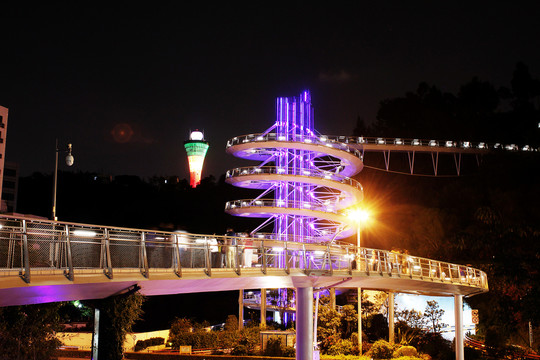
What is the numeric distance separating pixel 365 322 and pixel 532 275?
474 inches

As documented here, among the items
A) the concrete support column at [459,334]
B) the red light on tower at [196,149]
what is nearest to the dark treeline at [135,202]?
the red light on tower at [196,149]

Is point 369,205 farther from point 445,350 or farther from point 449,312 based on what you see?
point 445,350

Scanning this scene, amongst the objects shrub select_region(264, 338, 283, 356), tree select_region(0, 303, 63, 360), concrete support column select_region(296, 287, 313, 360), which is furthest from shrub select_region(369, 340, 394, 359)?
tree select_region(0, 303, 63, 360)

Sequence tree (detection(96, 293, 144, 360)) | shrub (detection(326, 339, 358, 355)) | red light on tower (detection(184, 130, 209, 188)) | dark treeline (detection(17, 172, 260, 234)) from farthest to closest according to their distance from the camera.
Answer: dark treeline (detection(17, 172, 260, 234)) < red light on tower (detection(184, 130, 209, 188)) < shrub (detection(326, 339, 358, 355)) < tree (detection(96, 293, 144, 360))

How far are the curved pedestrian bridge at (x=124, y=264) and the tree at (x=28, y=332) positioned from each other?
102 inches

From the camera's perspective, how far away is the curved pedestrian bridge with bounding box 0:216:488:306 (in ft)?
43.8

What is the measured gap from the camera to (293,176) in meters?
48.3

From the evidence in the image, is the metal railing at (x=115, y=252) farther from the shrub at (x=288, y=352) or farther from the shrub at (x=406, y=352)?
the shrub at (x=406, y=352)

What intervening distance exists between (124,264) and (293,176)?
32.7m

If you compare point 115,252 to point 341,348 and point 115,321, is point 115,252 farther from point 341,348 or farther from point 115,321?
point 341,348

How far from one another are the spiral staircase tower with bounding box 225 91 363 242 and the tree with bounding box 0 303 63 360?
29.6 meters

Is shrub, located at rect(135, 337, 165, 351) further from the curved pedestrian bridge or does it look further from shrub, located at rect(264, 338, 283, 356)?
the curved pedestrian bridge

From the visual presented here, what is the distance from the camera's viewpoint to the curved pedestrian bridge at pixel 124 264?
13.3 m

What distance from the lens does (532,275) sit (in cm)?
3812
